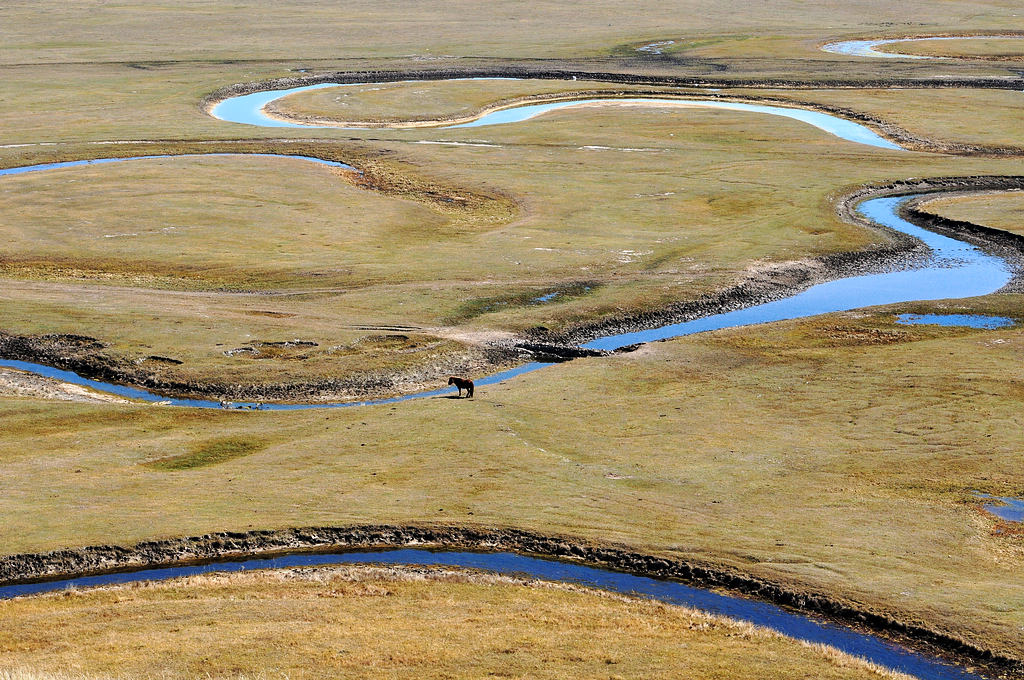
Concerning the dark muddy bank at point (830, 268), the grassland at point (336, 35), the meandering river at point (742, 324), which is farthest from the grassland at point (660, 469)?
the grassland at point (336, 35)

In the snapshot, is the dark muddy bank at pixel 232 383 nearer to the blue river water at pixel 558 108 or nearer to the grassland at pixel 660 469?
the grassland at pixel 660 469

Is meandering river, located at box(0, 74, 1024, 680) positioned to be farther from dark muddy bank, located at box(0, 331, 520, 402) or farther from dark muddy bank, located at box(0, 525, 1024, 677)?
dark muddy bank, located at box(0, 331, 520, 402)

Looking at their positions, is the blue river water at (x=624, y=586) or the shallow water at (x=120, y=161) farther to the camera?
the shallow water at (x=120, y=161)

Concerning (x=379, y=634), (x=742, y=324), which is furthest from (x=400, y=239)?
(x=379, y=634)

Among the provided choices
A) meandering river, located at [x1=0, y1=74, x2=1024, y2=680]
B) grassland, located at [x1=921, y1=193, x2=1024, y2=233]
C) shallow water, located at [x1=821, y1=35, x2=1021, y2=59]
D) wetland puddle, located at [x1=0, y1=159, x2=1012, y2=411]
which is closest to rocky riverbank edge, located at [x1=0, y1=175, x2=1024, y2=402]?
wetland puddle, located at [x1=0, y1=159, x2=1012, y2=411]

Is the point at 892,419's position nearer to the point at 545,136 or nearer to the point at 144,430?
the point at 144,430

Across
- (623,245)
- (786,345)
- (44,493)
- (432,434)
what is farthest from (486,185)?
(44,493)

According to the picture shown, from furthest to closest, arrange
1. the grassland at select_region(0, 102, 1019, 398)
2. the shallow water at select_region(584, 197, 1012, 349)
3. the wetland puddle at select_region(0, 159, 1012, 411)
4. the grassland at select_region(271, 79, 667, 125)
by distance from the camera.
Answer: the grassland at select_region(271, 79, 667, 125) < the shallow water at select_region(584, 197, 1012, 349) < the grassland at select_region(0, 102, 1019, 398) < the wetland puddle at select_region(0, 159, 1012, 411)
